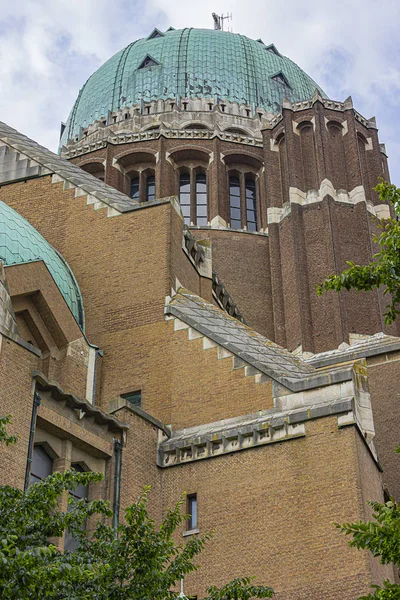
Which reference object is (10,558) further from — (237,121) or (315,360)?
(237,121)

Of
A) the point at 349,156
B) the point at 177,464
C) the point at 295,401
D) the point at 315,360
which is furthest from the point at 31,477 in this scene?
the point at 349,156

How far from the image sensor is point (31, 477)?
22078mm

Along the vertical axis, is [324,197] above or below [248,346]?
above

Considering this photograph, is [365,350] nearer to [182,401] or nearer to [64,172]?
[64,172]

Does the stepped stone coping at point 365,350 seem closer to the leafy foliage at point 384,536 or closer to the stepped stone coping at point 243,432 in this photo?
the stepped stone coping at point 243,432

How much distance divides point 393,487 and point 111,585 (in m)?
19.9

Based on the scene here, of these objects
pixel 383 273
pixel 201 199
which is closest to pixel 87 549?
pixel 383 273

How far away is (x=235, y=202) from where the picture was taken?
191 ft

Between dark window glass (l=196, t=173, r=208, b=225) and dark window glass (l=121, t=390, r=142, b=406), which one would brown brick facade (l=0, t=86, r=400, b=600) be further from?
dark window glass (l=196, t=173, r=208, b=225)

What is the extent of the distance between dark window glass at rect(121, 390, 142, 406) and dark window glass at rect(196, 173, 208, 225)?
29790 mm

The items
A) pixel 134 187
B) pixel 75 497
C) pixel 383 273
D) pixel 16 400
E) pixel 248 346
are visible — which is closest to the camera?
pixel 383 273

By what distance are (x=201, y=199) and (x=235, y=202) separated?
6.19 feet

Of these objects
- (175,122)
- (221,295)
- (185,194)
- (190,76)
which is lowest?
(221,295)

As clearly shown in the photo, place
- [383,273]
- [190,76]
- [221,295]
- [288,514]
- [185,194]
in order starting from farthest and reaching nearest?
1. [190,76]
2. [185,194]
3. [221,295]
4. [288,514]
5. [383,273]
